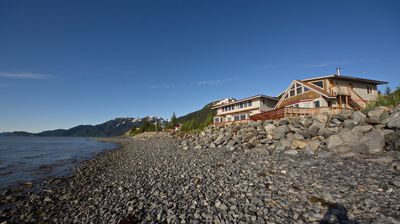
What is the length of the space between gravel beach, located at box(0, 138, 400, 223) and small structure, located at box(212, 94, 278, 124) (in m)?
28.6

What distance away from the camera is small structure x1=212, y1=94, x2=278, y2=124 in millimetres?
42781

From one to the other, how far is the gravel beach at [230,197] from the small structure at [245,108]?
28.6 metres

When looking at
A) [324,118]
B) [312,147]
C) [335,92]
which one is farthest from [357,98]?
[312,147]

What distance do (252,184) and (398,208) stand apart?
456 centimetres

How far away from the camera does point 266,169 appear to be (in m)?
10.5

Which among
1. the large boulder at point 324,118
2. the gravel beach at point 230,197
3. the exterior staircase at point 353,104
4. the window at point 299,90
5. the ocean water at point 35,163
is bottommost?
the ocean water at point 35,163

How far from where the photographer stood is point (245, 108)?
45781 millimetres

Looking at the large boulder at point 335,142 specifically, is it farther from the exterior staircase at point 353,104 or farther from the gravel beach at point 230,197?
the exterior staircase at point 353,104

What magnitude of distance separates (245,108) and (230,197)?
40221 mm

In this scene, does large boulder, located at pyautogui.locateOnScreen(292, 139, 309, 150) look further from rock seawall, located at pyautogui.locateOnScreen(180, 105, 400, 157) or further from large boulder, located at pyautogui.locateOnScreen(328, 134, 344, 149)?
large boulder, located at pyautogui.locateOnScreen(328, 134, 344, 149)

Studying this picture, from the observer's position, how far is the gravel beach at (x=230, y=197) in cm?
573

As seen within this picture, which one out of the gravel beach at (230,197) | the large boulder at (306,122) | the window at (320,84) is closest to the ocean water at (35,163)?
the gravel beach at (230,197)

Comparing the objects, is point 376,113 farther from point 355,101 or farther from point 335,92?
point 355,101

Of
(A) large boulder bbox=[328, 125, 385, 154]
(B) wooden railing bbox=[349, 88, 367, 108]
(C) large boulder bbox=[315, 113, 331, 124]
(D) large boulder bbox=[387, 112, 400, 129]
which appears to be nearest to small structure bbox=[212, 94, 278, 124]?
→ (B) wooden railing bbox=[349, 88, 367, 108]
